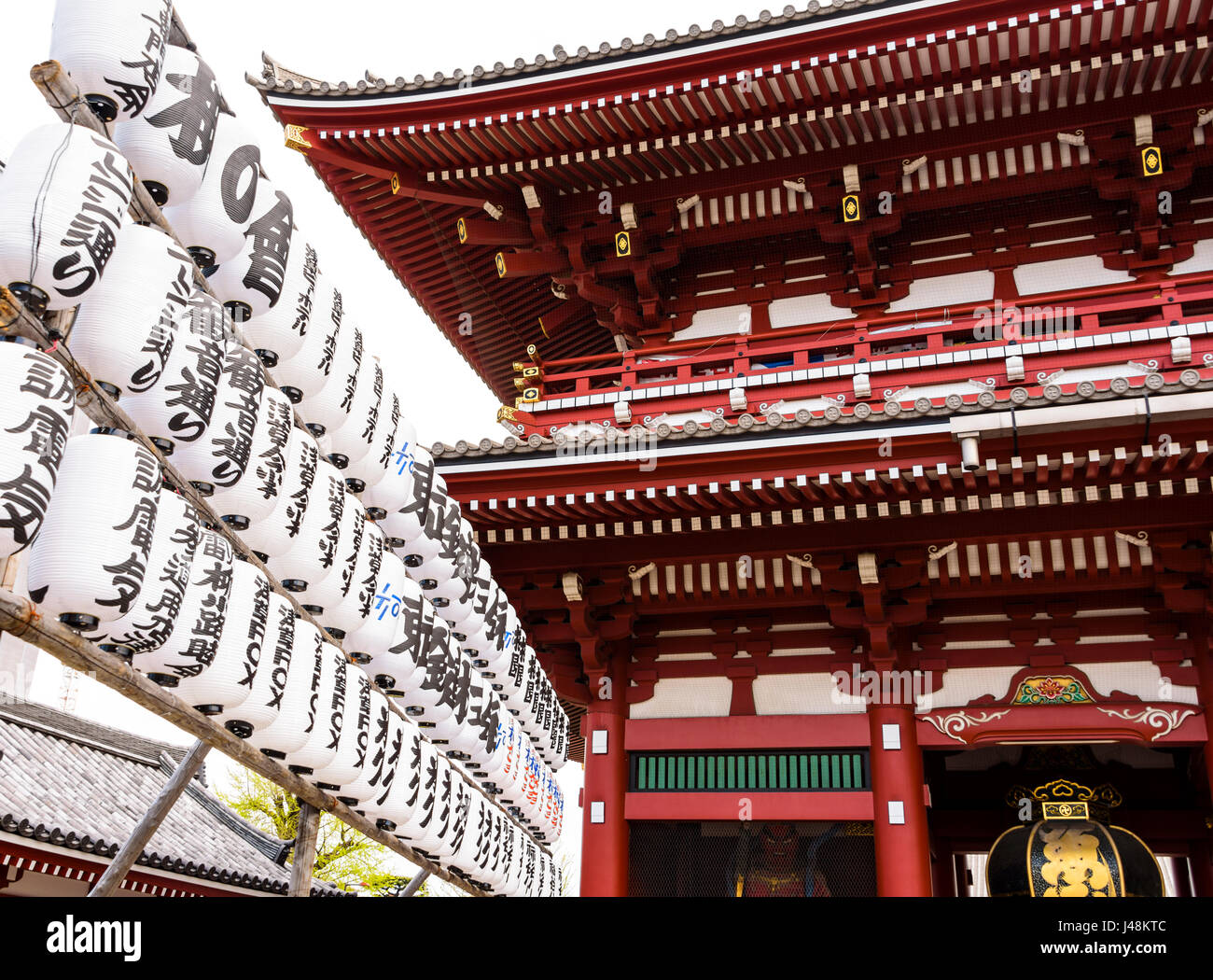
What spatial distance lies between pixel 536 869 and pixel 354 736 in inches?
166

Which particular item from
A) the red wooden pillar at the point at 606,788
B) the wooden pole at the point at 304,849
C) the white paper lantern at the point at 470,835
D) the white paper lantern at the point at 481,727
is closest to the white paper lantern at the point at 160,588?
the wooden pole at the point at 304,849

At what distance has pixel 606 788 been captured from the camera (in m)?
8.39

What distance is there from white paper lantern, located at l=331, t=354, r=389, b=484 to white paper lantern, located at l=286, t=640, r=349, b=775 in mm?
1078

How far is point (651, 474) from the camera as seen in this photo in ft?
25.1

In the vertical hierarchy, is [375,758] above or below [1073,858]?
above

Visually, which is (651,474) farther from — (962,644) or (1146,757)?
(1146,757)

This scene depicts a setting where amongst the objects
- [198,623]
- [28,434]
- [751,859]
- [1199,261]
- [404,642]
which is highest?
[1199,261]

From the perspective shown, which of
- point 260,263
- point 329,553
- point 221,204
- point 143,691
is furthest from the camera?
point 329,553

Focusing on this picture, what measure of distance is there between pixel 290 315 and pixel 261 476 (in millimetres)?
946

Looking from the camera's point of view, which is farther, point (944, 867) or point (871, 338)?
point (944, 867)

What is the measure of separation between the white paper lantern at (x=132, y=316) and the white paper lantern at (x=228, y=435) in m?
0.43

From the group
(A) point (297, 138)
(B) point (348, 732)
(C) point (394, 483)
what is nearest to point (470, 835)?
(B) point (348, 732)

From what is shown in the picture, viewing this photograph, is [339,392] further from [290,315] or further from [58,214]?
[58,214]

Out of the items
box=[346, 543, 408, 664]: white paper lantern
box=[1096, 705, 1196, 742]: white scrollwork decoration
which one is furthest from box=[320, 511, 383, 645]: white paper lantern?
box=[1096, 705, 1196, 742]: white scrollwork decoration
